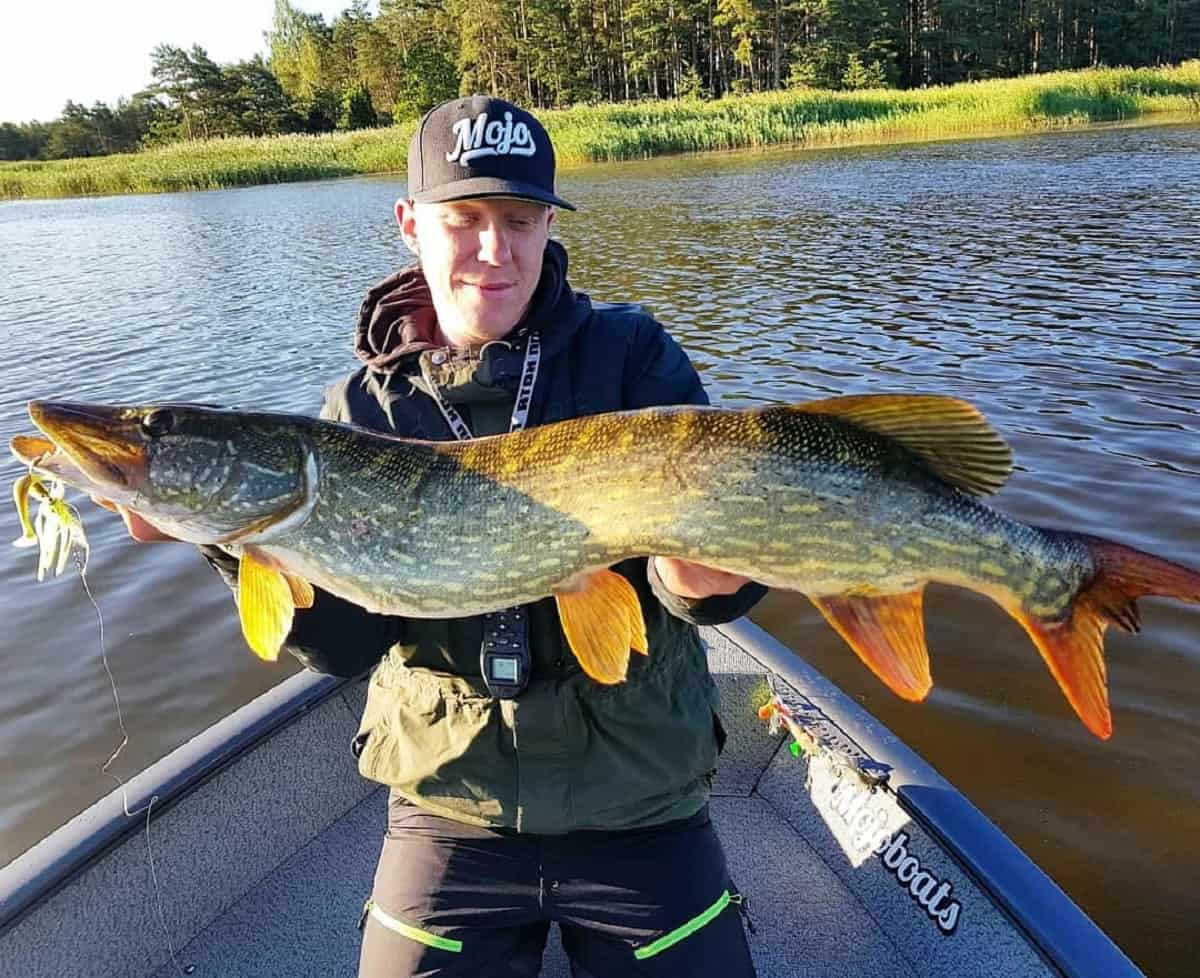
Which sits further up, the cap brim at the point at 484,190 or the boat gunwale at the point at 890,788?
the cap brim at the point at 484,190

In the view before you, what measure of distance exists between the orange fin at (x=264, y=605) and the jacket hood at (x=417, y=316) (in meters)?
0.57

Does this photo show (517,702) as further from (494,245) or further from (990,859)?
(990,859)

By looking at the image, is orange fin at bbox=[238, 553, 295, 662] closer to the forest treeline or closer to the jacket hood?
the jacket hood

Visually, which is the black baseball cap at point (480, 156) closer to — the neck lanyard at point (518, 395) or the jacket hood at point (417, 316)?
the jacket hood at point (417, 316)

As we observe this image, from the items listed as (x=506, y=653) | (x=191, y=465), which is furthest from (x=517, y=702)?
(x=191, y=465)

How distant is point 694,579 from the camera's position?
5.63 ft

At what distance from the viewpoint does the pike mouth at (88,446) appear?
1585mm

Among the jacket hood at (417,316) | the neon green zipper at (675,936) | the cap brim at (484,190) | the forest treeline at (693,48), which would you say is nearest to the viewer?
the neon green zipper at (675,936)

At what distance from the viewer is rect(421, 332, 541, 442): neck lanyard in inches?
77.3

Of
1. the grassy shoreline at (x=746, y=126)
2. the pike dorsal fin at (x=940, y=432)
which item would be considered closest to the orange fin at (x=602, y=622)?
the pike dorsal fin at (x=940, y=432)

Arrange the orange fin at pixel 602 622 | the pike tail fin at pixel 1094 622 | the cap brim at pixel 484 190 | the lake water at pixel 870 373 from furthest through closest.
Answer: the lake water at pixel 870 373, the cap brim at pixel 484 190, the orange fin at pixel 602 622, the pike tail fin at pixel 1094 622

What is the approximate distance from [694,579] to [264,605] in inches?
33.0

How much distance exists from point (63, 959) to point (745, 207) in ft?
54.4

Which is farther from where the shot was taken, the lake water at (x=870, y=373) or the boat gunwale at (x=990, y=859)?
the lake water at (x=870, y=373)
